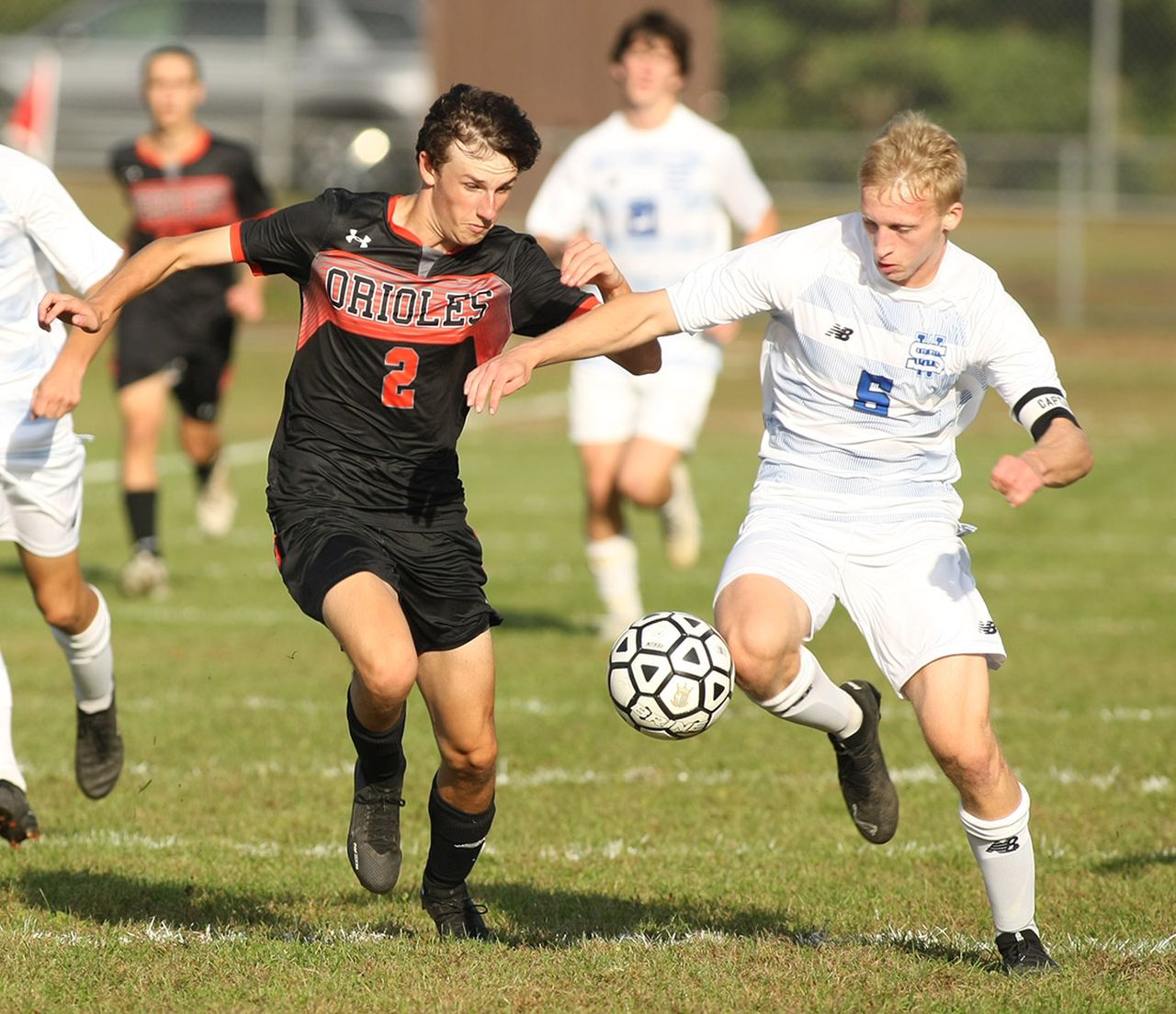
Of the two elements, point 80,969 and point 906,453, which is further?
point 906,453

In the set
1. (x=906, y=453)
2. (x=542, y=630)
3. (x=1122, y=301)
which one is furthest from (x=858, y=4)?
(x=906, y=453)

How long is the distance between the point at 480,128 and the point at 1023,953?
2502mm

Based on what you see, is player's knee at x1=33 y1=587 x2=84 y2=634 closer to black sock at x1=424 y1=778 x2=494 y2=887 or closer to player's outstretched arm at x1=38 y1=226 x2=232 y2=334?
player's outstretched arm at x1=38 y1=226 x2=232 y2=334

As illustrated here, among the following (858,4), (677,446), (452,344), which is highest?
(858,4)

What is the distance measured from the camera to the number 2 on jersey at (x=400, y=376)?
521 centimetres

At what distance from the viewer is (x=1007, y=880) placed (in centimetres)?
477

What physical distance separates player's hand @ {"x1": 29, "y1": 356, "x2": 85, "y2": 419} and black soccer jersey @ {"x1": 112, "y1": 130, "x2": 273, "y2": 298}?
5328 millimetres

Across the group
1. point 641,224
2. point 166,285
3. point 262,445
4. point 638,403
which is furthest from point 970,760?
point 262,445

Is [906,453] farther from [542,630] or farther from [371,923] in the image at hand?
[542,630]

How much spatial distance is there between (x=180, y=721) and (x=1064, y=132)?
29464 millimetres

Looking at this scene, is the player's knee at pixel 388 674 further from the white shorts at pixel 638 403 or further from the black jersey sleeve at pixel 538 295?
the white shorts at pixel 638 403

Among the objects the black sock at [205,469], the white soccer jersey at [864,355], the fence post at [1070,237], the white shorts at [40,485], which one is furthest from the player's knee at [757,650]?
the fence post at [1070,237]

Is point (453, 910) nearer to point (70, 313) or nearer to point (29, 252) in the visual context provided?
point (70, 313)

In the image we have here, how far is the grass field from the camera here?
452 centimetres
